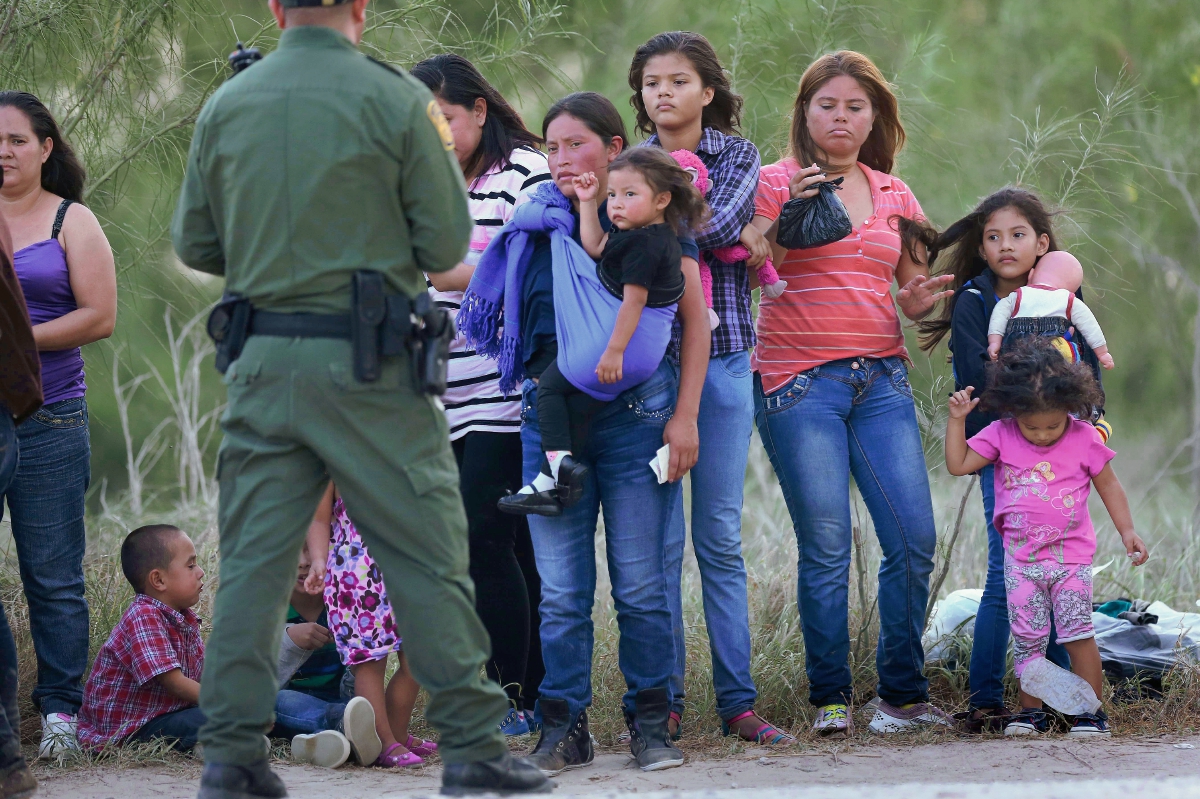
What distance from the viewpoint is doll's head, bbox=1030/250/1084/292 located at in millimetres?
3994

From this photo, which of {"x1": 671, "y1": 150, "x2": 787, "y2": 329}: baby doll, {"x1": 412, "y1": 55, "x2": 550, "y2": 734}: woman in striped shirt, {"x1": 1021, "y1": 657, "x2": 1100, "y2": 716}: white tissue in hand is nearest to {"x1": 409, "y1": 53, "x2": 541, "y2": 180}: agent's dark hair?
{"x1": 412, "y1": 55, "x2": 550, "y2": 734}: woman in striped shirt

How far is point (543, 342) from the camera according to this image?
3.51 metres

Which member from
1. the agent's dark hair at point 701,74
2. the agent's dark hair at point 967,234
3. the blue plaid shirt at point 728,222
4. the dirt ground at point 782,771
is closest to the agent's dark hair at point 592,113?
the blue plaid shirt at point 728,222

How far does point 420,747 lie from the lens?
3816 mm

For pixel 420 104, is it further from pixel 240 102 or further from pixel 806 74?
pixel 806 74

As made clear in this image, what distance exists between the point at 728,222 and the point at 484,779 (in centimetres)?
180

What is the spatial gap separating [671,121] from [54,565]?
235 cm

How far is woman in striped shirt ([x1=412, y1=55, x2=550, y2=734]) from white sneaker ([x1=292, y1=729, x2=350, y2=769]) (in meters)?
0.59

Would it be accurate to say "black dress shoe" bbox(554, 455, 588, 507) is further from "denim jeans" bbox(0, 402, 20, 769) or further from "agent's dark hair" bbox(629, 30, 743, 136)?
"denim jeans" bbox(0, 402, 20, 769)

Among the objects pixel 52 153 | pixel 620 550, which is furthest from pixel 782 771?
pixel 52 153

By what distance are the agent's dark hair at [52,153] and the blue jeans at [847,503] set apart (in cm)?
241

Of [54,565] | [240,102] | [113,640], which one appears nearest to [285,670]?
[113,640]

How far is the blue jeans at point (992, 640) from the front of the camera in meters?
4.00

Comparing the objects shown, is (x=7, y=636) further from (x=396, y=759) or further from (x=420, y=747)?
(x=420, y=747)
